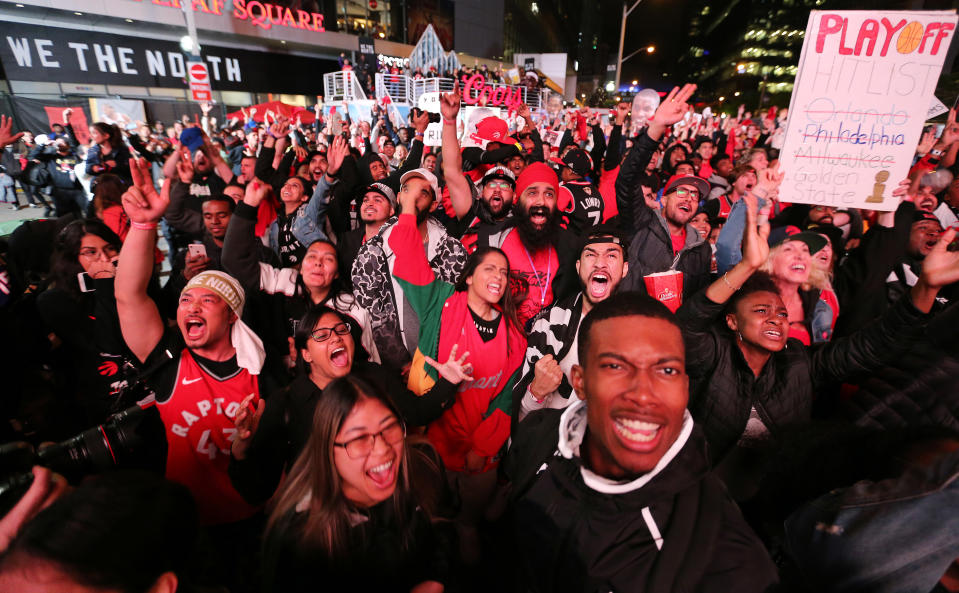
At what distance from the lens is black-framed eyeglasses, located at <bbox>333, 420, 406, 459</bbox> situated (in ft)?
5.54

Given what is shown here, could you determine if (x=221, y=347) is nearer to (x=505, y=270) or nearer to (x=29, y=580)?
(x=29, y=580)

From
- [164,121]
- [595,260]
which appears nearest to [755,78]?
[164,121]

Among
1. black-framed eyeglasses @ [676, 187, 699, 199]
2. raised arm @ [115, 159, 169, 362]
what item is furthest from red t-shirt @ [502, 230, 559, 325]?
raised arm @ [115, 159, 169, 362]

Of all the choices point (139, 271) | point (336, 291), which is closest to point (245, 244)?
point (336, 291)

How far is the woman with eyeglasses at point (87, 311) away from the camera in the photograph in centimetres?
272

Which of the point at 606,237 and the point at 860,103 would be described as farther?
the point at 860,103

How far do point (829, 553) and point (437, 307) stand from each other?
2.22m

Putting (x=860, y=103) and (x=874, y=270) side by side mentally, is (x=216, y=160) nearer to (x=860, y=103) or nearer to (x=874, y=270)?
(x=860, y=103)

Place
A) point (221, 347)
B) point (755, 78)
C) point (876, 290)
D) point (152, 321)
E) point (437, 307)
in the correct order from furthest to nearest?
1. point (755, 78)
2. point (876, 290)
3. point (437, 307)
4. point (221, 347)
5. point (152, 321)

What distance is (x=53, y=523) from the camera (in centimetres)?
116

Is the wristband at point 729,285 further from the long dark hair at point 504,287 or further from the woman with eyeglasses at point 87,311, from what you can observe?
the woman with eyeglasses at point 87,311

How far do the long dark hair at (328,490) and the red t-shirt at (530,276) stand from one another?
188cm

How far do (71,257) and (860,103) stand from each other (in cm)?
584

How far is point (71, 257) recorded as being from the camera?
110 inches
